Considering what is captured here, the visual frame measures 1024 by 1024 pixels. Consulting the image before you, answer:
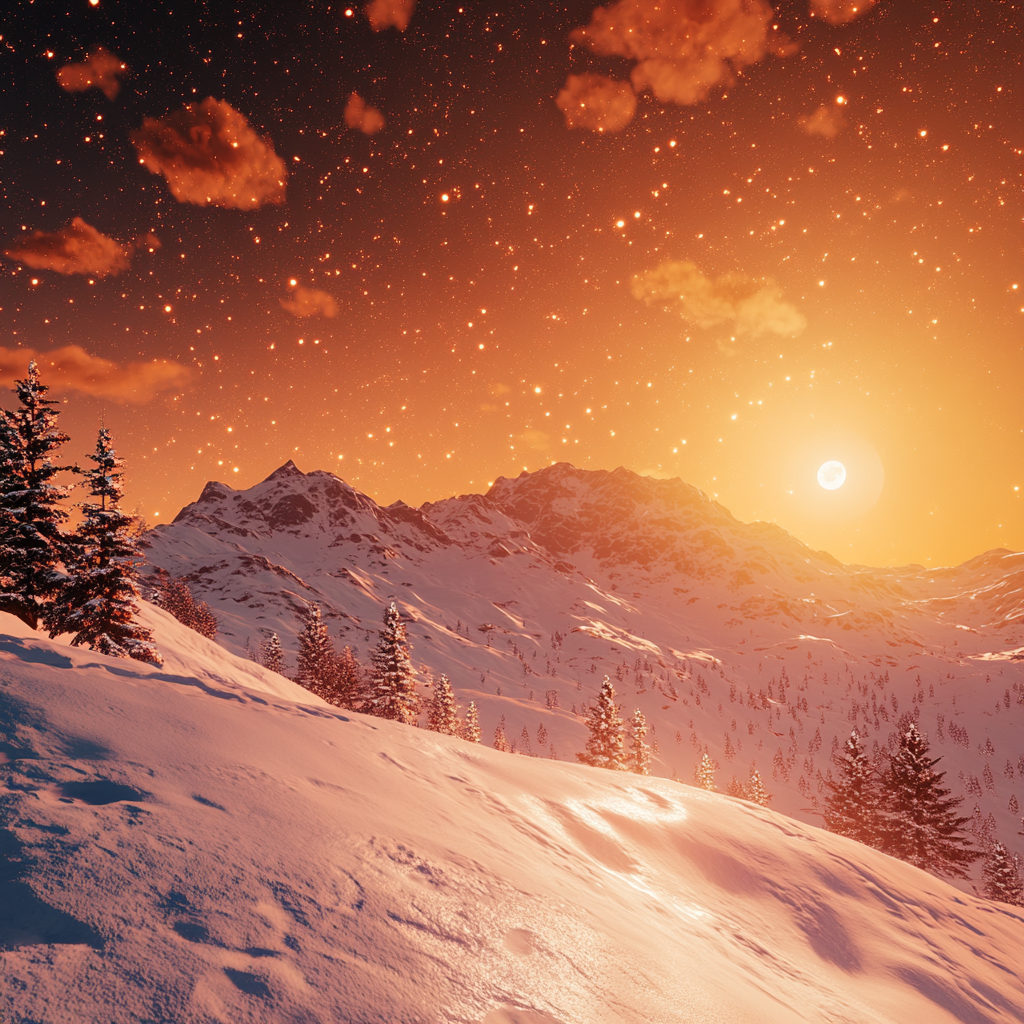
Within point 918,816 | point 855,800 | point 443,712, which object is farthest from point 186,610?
point 918,816

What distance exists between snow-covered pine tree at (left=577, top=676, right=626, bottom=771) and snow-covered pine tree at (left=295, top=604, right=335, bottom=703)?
65.0 ft

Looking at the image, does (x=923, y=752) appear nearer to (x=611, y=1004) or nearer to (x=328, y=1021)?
(x=611, y=1004)

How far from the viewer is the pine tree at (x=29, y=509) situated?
702 inches

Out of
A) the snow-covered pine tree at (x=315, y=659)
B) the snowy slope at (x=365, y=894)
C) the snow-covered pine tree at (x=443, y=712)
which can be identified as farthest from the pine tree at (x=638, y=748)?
the snowy slope at (x=365, y=894)

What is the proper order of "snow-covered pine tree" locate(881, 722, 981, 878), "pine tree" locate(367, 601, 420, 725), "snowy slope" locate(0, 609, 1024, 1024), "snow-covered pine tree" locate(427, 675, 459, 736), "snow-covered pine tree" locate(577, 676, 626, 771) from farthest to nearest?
"snow-covered pine tree" locate(427, 675, 459, 736)
"snow-covered pine tree" locate(577, 676, 626, 771)
"pine tree" locate(367, 601, 420, 725)
"snow-covered pine tree" locate(881, 722, 981, 878)
"snowy slope" locate(0, 609, 1024, 1024)

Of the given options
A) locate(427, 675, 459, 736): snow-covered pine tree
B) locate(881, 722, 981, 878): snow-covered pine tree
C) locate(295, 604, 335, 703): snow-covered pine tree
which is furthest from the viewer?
locate(427, 675, 459, 736): snow-covered pine tree

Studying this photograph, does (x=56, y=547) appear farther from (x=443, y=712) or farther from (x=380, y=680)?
(x=443, y=712)

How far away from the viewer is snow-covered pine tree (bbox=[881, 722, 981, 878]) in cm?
2641

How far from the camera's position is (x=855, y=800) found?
31.0 metres

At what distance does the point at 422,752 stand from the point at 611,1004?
567 centimetres

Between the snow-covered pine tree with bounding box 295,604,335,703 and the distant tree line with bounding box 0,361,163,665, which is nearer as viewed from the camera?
the distant tree line with bounding box 0,361,163,665

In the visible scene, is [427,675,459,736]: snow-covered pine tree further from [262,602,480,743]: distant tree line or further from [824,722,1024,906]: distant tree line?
[824,722,1024,906]: distant tree line

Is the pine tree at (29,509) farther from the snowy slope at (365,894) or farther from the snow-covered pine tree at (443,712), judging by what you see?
the snow-covered pine tree at (443,712)

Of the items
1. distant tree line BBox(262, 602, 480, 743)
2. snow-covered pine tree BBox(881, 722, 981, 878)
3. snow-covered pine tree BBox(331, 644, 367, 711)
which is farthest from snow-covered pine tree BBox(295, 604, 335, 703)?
snow-covered pine tree BBox(881, 722, 981, 878)
